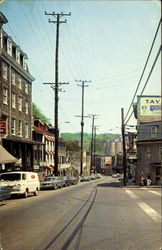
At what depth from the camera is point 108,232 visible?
8.54 m

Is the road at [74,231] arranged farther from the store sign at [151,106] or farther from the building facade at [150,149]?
the building facade at [150,149]

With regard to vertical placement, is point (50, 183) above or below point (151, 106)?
below

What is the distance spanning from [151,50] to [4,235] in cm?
309

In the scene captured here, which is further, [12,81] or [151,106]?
[151,106]

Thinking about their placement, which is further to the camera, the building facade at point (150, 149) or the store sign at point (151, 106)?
the building facade at point (150, 149)

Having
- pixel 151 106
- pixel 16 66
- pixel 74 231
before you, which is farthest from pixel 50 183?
pixel 16 66

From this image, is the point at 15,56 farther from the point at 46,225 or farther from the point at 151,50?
the point at 46,225

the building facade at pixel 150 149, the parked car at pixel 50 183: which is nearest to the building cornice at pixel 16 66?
the building facade at pixel 150 149

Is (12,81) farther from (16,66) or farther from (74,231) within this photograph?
(74,231)

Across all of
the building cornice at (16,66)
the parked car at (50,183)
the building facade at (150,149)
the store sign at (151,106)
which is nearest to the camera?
the building cornice at (16,66)

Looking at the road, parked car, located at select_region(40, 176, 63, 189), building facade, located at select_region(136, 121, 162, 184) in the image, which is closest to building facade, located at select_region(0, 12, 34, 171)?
the road

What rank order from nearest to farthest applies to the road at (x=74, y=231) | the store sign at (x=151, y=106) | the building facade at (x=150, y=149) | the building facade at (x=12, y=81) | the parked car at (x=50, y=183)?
the road at (x=74, y=231) → the building facade at (x=12, y=81) → the store sign at (x=151, y=106) → the building facade at (x=150, y=149) → the parked car at (x=50, y=183)

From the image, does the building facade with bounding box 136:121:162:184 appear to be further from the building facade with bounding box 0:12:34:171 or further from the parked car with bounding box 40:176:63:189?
the building facade with bounding box 0:12:34:171

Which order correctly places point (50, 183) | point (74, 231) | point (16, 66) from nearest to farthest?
point (16, 66)
point (74, 231)
point (50, 183)
